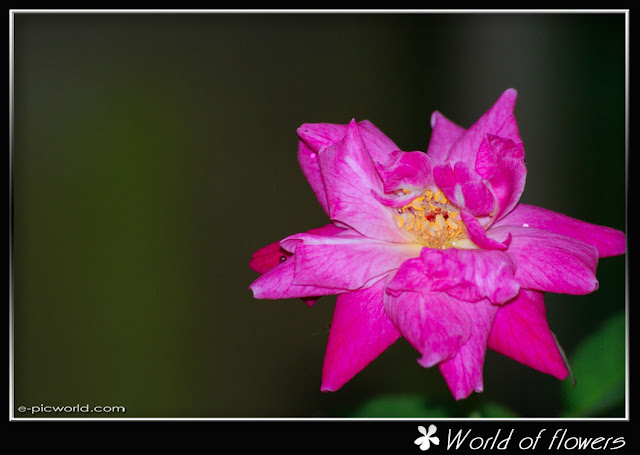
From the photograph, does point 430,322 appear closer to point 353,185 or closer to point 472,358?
point 472,358

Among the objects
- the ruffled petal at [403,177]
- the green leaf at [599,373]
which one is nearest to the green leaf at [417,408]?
the green leaf at [599,373]

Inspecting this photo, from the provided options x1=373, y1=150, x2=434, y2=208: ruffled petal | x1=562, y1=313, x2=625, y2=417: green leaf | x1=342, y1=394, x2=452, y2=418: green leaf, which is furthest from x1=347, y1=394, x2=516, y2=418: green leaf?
x1=373, y1=150, x2=434, y2=208: ruffled petal

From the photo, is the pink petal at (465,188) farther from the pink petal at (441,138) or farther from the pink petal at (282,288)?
the pink petal at (282,288)

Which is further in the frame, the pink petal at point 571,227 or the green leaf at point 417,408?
the green leaf at point 417,408

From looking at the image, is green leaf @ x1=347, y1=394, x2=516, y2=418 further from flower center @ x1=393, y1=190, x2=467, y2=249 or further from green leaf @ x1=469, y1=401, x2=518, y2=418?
flower center @ x1=393, y1=190, x2=467, y2=249

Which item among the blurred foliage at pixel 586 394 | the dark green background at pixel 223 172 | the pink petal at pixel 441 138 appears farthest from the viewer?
the dark green background at pixel 223 172

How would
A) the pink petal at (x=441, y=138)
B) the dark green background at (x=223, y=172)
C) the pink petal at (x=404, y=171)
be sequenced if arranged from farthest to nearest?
1. the dark green background at (x=223, y=172)
2. the pink petal at (x=441, y=138)
3. the pink petal at (x=404, y=171)

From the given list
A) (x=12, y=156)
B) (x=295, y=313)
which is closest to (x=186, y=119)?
(x=295, y=313)

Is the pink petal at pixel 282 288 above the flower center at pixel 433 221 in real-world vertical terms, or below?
below

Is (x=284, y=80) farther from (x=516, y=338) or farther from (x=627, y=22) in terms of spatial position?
(x=516, y=338)
